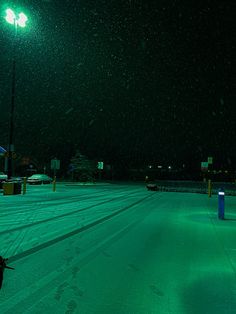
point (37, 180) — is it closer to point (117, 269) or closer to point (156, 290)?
point (117, 269)

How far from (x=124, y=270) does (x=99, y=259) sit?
2.81 feet

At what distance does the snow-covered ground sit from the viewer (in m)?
4.60

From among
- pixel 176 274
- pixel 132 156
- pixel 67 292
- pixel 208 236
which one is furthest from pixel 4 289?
pixel 132 156

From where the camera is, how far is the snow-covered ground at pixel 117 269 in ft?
15.1

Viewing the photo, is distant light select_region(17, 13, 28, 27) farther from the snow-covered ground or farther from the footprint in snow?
the footprint in snow

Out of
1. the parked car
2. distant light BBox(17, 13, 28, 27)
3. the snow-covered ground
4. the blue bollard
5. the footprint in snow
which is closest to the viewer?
the snow-covered ground

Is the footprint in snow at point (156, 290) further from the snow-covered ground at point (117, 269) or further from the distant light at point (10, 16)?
the distant light at point (10, 16)

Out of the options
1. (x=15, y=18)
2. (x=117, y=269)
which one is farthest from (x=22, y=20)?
(x=117, y=269)

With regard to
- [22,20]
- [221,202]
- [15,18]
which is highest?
[15,18]

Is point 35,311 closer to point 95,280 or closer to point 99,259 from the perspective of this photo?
point 95,280

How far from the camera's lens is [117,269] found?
248 inches

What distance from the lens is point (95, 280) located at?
5594 millimetres

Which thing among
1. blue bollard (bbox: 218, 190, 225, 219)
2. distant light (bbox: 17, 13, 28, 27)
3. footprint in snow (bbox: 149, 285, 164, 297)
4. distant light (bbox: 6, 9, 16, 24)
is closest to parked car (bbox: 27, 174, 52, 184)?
distant light (bbox: 6, 9, 16, 24)

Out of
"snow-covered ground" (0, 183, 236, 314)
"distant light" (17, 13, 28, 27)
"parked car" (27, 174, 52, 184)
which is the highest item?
"distant light" (17, 13, 28, 27)
